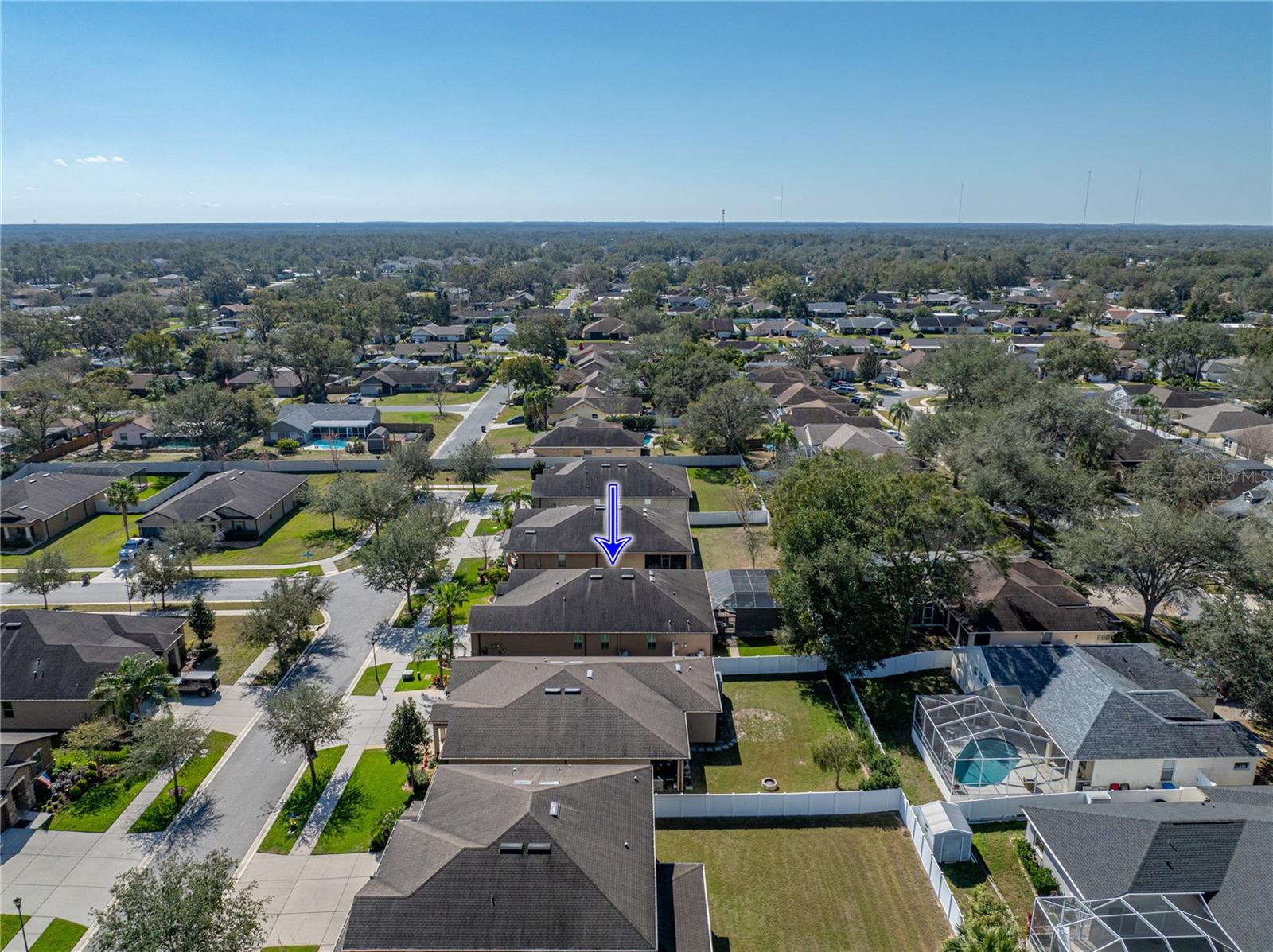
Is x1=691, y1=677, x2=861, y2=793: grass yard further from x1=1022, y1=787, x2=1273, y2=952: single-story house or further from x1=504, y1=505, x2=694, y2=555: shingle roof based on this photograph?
x1=504, y1=505, x2=694, y2=555: shingle roof

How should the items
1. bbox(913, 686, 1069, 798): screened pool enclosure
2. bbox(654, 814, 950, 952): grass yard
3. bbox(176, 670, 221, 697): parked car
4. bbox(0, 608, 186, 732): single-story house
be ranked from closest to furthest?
bbox(654, 814, 950, 952): grass yard → bbox(913, 686, 1069, 798): screened pool enclosure → bbox(0, 608, 186, 732): single-story house → bbox(176, 670, 221, 697): parked car

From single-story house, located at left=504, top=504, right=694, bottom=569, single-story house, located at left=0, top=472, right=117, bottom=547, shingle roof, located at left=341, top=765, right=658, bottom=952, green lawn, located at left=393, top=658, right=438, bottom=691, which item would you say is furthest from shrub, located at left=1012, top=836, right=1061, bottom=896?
single-story house, located at left=0, top=472, right=117, bottom=547

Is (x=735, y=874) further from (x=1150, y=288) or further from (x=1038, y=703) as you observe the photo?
(x=1150, y=288)

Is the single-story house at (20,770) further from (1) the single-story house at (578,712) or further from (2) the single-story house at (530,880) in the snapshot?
(2) the single-story house at (530,880)

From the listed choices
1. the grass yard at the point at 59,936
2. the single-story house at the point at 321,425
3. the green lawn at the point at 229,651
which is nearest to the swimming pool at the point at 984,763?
the grass yard at the point at 59,936

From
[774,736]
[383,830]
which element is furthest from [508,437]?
[383,830]

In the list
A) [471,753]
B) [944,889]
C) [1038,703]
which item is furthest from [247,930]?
[1038,703]
